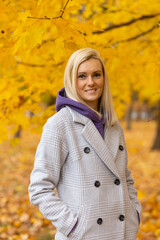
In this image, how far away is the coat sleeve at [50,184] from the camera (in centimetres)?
147

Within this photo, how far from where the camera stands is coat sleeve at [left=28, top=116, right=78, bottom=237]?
1471 mm

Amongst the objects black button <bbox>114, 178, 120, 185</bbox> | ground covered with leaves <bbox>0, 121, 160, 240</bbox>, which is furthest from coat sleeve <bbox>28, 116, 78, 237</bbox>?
ground covered with leaves <bbox>0, 121, 160, 240</bbox>

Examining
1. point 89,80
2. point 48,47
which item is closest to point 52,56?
point 48,47

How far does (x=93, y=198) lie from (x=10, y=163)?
21.5 feet

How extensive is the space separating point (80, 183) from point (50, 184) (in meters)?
0.17

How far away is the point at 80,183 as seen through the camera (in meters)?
1.54

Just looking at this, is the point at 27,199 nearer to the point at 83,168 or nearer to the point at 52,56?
the point at 52,56

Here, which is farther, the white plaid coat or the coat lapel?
the coat lapel

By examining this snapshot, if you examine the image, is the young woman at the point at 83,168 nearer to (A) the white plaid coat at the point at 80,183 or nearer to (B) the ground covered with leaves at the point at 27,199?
(A) the white plaid coat at the point at 80,183

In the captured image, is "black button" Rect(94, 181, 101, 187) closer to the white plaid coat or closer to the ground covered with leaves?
the white plaid coat

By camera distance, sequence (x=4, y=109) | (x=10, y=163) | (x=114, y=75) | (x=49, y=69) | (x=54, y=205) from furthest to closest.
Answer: (x=10, y=163)
(x=114, y=75)
(x=49, y=69)
(x=4, y=109)
(x=54, y=205)

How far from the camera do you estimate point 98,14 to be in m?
3.65

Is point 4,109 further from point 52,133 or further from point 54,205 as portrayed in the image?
point 54,205

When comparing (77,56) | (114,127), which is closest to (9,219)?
(114,127)
